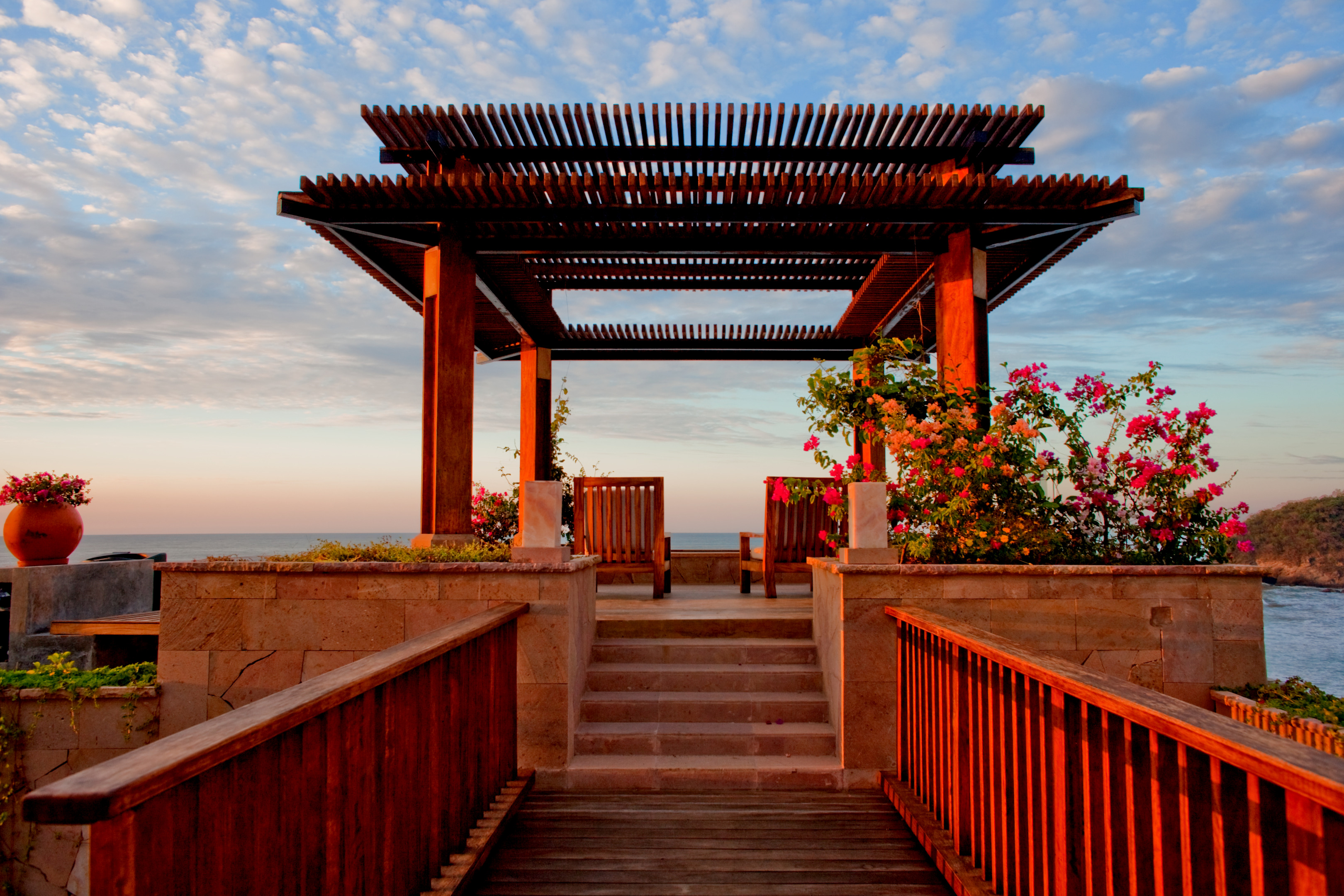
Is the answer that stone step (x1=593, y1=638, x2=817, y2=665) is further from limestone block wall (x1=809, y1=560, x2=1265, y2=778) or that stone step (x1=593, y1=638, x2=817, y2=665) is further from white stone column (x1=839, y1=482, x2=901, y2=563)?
white stone column (x1=839, y1=482, x2=901, y2=563)

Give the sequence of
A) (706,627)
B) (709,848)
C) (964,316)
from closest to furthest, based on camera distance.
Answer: (709,848)
(706,627)
(964,316)

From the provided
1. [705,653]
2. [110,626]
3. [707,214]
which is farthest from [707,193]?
[110,626]

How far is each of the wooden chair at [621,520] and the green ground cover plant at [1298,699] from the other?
12.2ft

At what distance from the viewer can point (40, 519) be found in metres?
6.75

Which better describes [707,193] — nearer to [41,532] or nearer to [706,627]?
[706,627]

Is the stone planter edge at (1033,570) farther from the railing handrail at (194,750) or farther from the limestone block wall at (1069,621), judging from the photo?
the railing handrail at (194,750)

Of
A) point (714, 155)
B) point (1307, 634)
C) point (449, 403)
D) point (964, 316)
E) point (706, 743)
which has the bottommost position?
point (1307, 634)

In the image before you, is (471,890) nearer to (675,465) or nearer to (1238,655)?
(1238,655)

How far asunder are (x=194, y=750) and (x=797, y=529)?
5122 mm

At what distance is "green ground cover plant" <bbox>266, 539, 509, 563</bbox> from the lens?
3926 mm

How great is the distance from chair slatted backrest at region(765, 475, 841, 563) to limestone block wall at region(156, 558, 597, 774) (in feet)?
7.90

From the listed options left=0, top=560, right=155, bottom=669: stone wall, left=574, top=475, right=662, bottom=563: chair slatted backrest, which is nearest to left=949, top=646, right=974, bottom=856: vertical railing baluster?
left=574, top=475, right=662, bottom=563: chair slatted backrest

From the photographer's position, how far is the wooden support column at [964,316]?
5.55 m

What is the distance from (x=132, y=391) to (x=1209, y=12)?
1935 cm
